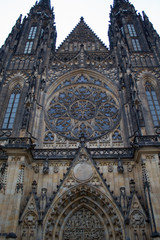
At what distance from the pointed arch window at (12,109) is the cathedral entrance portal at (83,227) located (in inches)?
293

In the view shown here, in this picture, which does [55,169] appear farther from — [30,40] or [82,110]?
[30,40]

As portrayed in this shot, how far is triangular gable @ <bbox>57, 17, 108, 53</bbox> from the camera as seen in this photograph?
69.9 feet

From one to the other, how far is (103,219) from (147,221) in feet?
7.35

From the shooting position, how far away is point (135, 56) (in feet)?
64.3

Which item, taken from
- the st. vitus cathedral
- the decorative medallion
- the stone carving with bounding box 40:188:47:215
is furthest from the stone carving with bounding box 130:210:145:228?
the stone carving with bounding box 40:188:47:215

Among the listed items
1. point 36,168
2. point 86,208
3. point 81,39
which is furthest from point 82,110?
point 81,39

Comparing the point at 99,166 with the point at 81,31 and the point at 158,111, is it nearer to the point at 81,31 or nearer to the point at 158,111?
the point at 158,111

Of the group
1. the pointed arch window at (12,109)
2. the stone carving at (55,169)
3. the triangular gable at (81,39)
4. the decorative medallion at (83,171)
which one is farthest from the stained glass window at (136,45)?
the stone carving at (55,169)

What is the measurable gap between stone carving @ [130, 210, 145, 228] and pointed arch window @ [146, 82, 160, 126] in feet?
21.4

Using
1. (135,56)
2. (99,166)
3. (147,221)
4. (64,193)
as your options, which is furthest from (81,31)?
(147,221)

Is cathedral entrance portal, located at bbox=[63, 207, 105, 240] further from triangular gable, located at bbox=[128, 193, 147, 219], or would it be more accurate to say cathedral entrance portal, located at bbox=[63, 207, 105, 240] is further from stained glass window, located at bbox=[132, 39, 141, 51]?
stained glass window, located at bbox=[132, 39, 141, 51]

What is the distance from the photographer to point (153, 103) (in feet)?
53.9

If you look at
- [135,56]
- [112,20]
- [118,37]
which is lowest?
[135,56]

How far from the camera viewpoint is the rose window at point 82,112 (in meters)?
15.1
